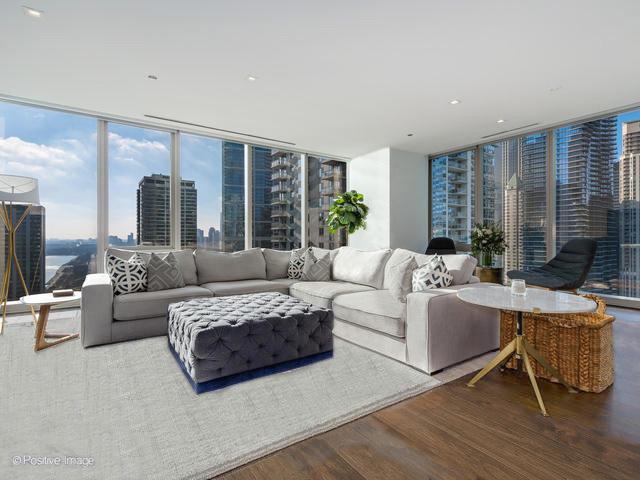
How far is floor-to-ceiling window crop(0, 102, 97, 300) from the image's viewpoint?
4.36 metres

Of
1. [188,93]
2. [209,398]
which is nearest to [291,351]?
[209,398]

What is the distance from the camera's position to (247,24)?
8.90 feet

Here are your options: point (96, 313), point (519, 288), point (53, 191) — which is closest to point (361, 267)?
point (519, 288)

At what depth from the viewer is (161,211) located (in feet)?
17.4

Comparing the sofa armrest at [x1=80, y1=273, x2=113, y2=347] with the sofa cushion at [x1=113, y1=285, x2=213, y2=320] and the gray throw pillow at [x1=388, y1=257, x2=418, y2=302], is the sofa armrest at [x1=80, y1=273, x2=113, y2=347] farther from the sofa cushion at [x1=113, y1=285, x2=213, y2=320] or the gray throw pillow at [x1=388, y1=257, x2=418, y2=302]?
the gray throw pillow at [x1=388, y1=257, x2=418, y2=302]

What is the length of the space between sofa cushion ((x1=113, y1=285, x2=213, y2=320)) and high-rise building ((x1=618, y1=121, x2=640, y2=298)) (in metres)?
5.51

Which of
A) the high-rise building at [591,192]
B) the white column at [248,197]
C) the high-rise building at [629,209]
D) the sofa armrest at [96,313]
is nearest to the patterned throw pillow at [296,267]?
the white column at [248,197]

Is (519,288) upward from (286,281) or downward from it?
upward

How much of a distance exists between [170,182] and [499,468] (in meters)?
5.35

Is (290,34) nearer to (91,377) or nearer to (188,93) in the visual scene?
(188,93)

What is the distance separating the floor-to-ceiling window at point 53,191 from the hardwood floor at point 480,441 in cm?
451

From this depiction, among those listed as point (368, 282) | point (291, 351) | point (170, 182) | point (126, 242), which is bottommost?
point (291, 351)

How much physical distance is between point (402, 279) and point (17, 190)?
4005 millimetres

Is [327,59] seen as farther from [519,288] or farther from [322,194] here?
[322,194]
